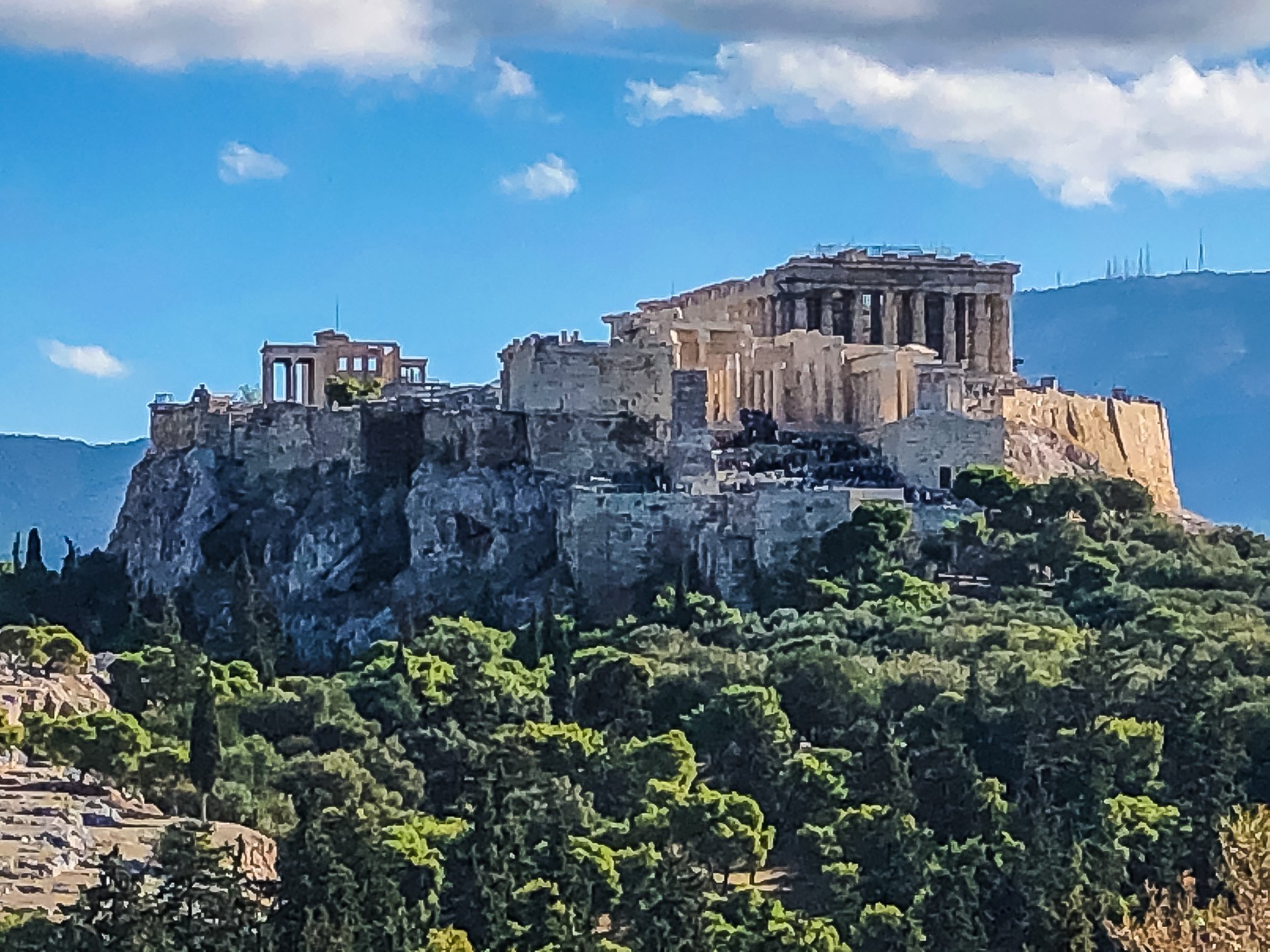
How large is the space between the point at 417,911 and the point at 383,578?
3240cm

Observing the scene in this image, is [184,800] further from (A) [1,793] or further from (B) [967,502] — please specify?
(B) [967,502]

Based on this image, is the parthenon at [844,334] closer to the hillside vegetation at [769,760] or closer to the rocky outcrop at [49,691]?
the hillside vegetation at [769,760]

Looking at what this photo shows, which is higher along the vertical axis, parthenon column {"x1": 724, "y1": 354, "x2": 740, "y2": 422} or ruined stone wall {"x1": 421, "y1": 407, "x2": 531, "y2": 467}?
parthenon column {"x1": 724, "y1": 354, "x2": 740, "y2": 422}

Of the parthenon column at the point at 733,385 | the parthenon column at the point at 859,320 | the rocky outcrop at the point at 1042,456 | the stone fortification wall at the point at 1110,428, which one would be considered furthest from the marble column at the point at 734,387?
the parthenon column at the point at 859,320

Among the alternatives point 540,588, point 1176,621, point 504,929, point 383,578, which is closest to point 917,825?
point 504,929

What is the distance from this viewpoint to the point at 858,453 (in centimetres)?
7788

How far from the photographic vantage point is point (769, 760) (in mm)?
57719

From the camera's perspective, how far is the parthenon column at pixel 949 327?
91.3 metres

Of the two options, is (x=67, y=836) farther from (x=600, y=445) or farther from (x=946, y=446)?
(x=946, y=446)

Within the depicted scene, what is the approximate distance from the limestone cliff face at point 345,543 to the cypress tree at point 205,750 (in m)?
15.9

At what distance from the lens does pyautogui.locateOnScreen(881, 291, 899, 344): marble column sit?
91.2m

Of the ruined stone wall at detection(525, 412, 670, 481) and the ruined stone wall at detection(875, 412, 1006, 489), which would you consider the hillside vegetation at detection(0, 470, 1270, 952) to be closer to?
the ruined stone wall at detection(875, 412, 1006, 489)

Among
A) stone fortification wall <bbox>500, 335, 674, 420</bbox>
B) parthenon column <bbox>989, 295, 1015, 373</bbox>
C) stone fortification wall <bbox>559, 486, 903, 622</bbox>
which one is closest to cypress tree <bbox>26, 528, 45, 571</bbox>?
stone fortification wall <bbox>500, 335, 674, 420</bbox>

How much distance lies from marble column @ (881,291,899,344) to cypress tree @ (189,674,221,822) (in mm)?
36975
